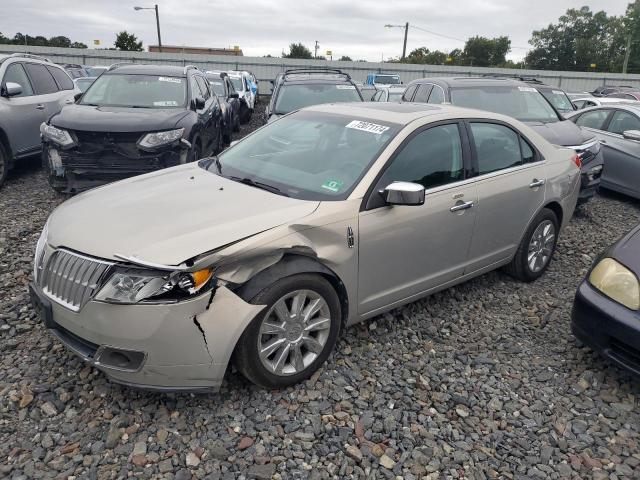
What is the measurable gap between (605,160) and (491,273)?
181 inches

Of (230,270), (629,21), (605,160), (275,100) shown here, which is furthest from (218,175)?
(629,21)

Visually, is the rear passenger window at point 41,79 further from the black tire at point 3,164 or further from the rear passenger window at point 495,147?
the rear passenger window at point 495,147

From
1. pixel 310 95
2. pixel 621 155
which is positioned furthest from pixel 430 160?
pixel 310 95

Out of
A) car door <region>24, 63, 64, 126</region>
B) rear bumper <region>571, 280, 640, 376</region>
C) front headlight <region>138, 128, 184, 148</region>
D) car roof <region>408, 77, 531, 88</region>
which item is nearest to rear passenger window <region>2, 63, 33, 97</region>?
car door <region>24, 63, 64, 126</region>

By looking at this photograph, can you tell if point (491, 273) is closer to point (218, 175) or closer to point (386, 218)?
point (386, 218)

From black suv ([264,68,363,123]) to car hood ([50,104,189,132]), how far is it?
8.00 ft

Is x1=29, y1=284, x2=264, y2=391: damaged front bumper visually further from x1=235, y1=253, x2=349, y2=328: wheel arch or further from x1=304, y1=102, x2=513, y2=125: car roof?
x1=304, y1=102, x2=513, y2=125: car roof

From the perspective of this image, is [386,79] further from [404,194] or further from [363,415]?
[363,415]

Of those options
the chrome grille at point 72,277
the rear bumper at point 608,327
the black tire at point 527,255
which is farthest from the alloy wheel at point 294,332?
the black tire at point 527,255

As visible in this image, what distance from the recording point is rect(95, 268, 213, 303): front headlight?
98.6 inches

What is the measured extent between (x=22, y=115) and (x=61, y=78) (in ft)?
6.11

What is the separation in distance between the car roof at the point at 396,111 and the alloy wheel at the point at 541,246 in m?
1.12

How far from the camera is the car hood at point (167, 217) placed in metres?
2.62

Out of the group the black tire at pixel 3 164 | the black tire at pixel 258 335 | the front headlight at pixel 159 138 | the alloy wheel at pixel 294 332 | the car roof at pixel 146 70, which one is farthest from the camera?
the car roof at pixel 146 70
